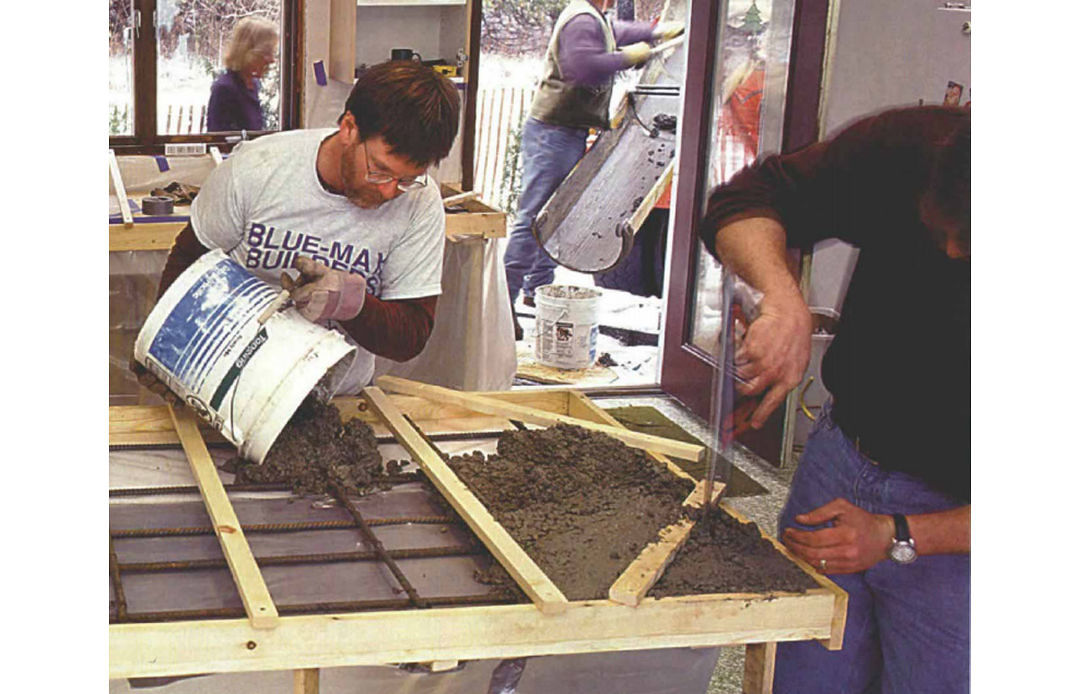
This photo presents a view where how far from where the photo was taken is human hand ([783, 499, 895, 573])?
1651 mm

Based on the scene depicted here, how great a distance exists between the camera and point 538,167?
5.52 metres

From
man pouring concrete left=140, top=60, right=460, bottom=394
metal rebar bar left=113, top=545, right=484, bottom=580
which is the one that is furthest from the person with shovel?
man pouring concrete left=140, top=60, right=460, bottom=394

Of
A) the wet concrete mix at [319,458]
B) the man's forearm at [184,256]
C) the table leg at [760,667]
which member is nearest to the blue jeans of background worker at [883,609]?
the table leg at [760,667]

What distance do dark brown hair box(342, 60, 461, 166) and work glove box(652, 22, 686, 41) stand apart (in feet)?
12.0

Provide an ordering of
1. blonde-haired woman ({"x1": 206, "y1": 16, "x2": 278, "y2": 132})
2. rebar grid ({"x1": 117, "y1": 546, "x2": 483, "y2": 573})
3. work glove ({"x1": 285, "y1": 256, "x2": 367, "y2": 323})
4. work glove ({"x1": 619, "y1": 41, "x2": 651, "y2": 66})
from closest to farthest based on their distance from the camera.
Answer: rebar grid ({"x1": 117, "y1": 546, "x2": 483, "y2": 573})
work glove ({"x1": 285, "y1": 256, "x2": 367, "y2": 323})
blonde-haired woman ({"x1": 206, "y1": 16, "x2": 278, "y2": 132})
work glove ({"x1": 619, "y1": 41, "x2": 651, "y2": 66})

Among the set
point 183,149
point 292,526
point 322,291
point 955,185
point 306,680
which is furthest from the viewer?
point 183,149

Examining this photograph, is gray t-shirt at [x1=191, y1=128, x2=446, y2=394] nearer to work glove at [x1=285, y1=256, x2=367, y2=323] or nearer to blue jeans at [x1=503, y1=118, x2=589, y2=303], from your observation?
work glove at [x1=285, y1=256, x2=367, y2=323]

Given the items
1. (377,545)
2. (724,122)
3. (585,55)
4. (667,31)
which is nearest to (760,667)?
(377,545)

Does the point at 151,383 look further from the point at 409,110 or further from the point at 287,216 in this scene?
the point at 409,110

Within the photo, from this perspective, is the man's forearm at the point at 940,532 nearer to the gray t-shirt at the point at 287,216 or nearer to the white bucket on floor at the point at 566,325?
Result: the gray t-shirt at the point at 287,216

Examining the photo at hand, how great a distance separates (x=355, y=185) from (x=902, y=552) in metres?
1.19

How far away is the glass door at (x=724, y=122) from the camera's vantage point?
4172mm

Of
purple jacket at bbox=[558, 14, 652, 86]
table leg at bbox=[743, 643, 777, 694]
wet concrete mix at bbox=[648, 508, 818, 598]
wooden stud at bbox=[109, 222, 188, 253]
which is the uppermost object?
purple jacket at bbox=[558, 14, 652, 86]

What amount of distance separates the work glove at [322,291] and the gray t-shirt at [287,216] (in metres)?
0.23
